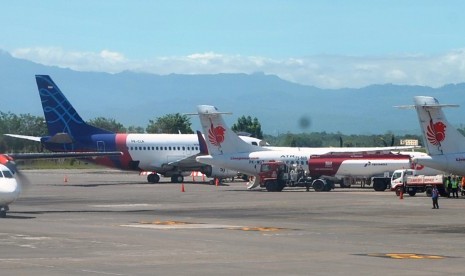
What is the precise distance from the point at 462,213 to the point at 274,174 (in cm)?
2577

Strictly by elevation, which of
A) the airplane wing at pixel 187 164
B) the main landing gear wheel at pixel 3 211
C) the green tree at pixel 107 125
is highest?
the green tree at pixel 107 125

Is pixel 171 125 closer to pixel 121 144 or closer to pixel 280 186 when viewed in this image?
pixel 121 144

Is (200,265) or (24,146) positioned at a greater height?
(24,146)

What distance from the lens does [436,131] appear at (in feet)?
200

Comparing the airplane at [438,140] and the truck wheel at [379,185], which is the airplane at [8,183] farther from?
the truck wheel at [379,185]

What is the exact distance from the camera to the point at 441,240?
31688 mm

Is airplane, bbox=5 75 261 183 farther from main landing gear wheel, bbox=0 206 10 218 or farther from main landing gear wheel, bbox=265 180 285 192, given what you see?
main landing gear wheel, bbox=0 206 10 218

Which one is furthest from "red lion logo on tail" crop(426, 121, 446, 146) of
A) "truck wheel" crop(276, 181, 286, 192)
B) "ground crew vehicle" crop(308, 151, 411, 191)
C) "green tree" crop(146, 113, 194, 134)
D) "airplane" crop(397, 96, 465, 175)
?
"green tree" crop(146, 113, 194, 134)

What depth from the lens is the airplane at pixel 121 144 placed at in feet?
265

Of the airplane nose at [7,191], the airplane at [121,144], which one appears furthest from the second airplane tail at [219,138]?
the airplane nose at [7,191]

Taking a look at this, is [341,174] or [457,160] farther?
[341,174]

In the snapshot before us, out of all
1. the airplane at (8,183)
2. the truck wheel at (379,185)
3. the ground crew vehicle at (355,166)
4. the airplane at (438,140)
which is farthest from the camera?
the ground crew vehicle at (355,166)

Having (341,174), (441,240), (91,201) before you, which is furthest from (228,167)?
(441,240)

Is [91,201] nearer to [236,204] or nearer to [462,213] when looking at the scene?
[236,204]
